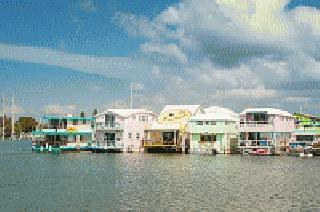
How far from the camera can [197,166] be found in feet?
214

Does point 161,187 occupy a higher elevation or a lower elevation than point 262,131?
lower

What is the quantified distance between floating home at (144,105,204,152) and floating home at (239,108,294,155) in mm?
10771

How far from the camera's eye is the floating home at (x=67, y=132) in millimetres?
96500

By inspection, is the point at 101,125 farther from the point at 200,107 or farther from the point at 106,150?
the point at 200,107

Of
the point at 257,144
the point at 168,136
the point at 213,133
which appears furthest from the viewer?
the point at 168,136

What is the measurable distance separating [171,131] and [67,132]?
1850 centimetres

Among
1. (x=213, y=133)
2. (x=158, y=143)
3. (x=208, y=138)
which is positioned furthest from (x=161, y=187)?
(x=158, y=143)

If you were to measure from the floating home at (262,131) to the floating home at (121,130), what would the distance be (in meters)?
18.6

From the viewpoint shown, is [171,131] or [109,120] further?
[109,120]

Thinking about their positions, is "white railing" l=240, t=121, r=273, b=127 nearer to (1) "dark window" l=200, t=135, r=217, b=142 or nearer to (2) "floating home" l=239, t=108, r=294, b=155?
(2) "floating home" l=239, t=108, r=294, b=155

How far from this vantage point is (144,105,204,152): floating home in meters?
92.9

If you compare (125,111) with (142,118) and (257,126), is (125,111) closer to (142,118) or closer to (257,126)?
(142,118)

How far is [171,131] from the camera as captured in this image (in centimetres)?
9388

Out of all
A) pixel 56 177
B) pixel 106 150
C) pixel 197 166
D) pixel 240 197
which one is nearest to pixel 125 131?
pixel 106 150
